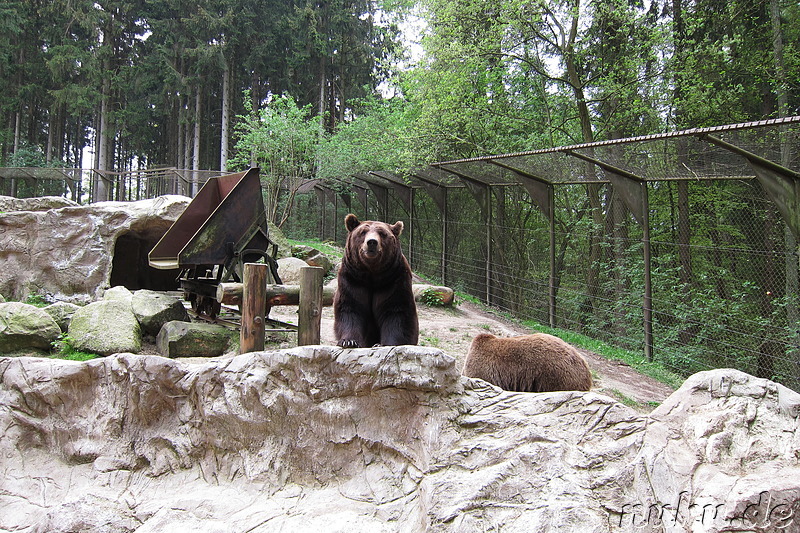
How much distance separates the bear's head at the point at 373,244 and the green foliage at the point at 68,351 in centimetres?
322

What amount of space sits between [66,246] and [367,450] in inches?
252

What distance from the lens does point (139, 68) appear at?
25922mm

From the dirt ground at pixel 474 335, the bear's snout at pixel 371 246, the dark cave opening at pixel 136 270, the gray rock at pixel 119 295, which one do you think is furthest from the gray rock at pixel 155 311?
the bear's snout at pixel 371 246

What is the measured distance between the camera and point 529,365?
414cm

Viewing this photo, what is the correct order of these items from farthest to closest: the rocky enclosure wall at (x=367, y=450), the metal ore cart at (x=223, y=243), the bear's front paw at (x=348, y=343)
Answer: the metal ore cart at (x=223, y=243) < the bear's front paw at (x=348, y=343) < the rocky enclosure wall at (x=367, y=450)

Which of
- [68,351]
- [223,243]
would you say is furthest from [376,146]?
[68,351]

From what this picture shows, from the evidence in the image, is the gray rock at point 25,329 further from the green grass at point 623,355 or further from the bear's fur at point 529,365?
the green grass at point 623,355

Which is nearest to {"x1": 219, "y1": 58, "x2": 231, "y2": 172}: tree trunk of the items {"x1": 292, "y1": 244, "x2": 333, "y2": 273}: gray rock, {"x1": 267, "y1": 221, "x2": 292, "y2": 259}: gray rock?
{"x1": 267, "y1": 221, "x2": 292, "y2": 259}: gray rock

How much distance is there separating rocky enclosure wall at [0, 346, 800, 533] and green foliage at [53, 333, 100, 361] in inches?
32.9

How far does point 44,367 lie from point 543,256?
9717 millimetres

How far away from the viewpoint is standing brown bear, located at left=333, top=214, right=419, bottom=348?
385 centimetres

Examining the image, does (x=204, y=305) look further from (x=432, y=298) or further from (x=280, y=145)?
(x=280, y=145)

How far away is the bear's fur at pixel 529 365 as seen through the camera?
409 centimetres

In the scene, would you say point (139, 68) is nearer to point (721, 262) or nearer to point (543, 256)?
point (543, 256)
